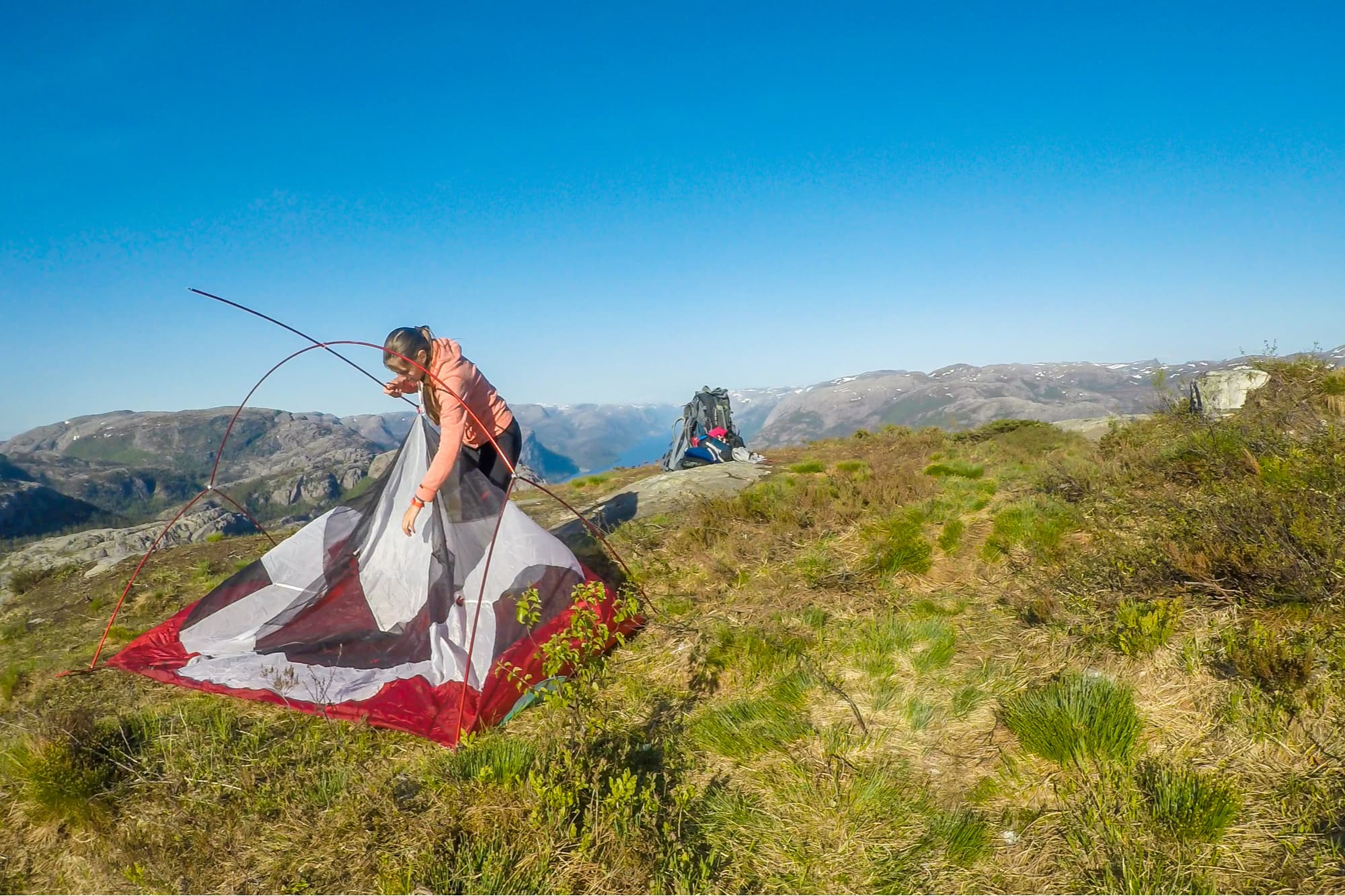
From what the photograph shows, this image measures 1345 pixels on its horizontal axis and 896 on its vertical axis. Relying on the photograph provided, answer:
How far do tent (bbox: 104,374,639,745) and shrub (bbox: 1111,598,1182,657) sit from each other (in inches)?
139

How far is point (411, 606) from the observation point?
5.98 m

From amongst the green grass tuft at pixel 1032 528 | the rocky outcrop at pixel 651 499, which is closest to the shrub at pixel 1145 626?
the green grass tuft at pixel 1032 528

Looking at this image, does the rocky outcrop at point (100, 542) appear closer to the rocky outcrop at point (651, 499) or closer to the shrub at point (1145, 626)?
the rocky outcrop at point (651, 499)

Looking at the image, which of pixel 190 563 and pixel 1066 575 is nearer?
pixel 1066 575

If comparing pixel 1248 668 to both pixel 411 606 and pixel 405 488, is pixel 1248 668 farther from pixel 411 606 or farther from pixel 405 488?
pixel 405 488

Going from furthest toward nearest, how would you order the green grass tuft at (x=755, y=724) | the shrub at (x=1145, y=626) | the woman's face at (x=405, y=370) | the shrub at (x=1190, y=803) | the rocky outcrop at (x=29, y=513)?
the rocky outcrop at (x=29, y=513) < the woman's face at (x=405, y=370) < the shrub at (x=1145, y=626) < the green grass tuft at (x=755, y=724) < the shrub at (x=1190, y=803)

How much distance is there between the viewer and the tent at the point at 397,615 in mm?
4809

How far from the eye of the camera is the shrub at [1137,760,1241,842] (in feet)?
8.94

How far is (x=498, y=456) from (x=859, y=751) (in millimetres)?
4227

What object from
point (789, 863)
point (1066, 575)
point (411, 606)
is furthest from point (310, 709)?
point (1066, 575)

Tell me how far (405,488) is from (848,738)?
4875 mm

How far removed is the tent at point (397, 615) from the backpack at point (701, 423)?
1079 centimetres

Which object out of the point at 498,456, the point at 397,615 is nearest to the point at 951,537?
the point at 498,456

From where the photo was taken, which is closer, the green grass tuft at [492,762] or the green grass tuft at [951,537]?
the green grass tuft at [492,762]
